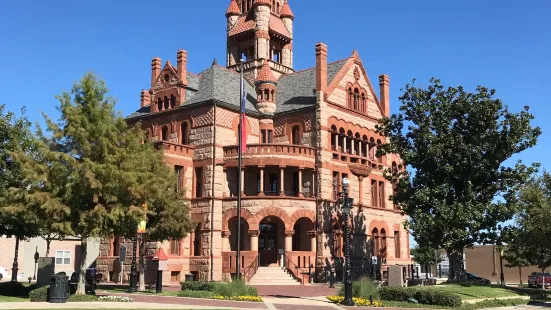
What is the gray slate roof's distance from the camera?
151 feet

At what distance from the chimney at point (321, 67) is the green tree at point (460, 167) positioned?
908cm

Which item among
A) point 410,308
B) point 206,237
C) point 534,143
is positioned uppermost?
point 534,143

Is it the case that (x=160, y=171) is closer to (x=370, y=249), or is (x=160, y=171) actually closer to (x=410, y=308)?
(x=410, y=308)

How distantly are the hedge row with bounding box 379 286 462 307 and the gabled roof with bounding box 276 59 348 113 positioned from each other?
70.0 ft

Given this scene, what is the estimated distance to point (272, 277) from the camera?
1535 inches

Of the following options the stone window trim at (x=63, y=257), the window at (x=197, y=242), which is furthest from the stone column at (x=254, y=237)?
the stone window trim at (x=63, y=257)

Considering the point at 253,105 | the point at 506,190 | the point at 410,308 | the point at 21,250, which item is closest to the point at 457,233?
the point at 506,190

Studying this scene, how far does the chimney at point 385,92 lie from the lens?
53.1 meters

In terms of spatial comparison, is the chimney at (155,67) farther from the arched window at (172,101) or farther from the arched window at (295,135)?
the arched window at (295,135)

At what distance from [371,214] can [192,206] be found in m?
15.1

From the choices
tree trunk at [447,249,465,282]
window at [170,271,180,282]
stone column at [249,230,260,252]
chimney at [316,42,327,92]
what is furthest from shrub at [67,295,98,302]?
chimney at [316,42,327,92]

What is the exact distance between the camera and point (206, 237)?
138 ft

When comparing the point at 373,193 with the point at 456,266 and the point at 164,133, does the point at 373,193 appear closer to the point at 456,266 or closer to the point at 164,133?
the point at 456,266

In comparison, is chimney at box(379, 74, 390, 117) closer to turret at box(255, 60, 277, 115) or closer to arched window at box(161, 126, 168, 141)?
turret at box(255, 60, 277, 115)
